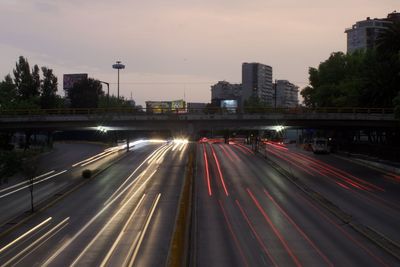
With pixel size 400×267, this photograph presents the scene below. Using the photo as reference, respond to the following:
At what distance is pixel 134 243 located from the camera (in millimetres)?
30062

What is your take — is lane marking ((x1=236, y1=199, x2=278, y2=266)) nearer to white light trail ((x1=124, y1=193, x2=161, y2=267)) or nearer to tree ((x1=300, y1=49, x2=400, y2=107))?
white light trail ((x1=124, y1=193, x2=161, y2=267))

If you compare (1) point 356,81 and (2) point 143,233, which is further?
(1) point 356,81

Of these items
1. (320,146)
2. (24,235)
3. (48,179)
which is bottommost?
(24,235)

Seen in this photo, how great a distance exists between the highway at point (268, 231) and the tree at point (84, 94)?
392 ft

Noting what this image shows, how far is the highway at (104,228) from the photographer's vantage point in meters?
27.0

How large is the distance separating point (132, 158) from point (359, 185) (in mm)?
39369

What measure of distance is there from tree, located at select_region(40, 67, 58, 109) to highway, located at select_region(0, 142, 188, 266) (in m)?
68.2

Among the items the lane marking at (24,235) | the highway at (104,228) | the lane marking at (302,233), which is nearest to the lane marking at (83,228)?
the highway at (104,228)

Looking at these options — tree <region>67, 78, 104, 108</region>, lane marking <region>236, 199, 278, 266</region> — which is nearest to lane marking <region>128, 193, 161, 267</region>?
lane marking <region>236, 199, 278, 266</region>

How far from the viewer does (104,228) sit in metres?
34.5

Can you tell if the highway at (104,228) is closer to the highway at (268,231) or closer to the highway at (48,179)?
the highway at (268,231)

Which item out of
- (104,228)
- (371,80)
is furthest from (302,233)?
(371,80)

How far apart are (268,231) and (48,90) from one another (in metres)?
100

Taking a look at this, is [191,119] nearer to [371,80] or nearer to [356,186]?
[356,186]
